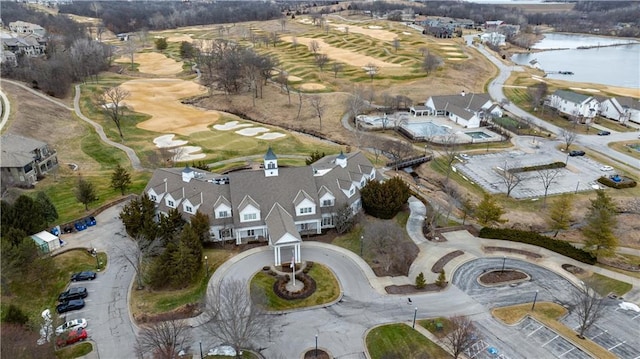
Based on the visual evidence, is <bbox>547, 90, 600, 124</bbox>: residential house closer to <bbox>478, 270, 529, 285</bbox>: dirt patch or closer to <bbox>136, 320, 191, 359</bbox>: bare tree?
<bbox>478, 270, 529, 285</bbox>: dirt patch

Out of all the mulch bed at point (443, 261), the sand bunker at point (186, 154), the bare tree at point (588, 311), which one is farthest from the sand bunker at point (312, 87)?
the bare tree at point (588, 311)

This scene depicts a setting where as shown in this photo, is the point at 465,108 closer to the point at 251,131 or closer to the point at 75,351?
the point at 251,131

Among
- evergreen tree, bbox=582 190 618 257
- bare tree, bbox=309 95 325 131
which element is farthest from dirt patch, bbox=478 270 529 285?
bare tree, bbox=309 95 325 131

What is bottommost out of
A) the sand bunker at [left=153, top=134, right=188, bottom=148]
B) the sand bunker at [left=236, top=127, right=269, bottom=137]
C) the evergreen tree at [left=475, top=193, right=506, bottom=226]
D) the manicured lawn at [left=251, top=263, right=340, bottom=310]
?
the manicured lawn at [left=251, top=263, right=340, bottom=310]

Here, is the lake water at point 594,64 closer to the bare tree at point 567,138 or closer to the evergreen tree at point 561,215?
the bare tree at point 567,138

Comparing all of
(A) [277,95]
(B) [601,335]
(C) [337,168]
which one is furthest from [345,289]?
(A) [277,95]
